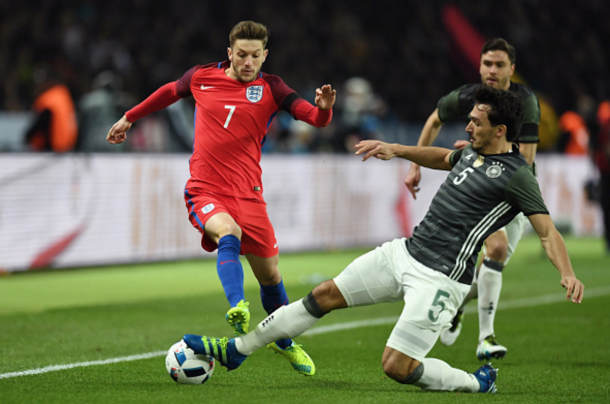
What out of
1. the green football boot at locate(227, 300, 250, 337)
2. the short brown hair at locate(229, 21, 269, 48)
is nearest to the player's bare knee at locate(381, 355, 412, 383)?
the green football boot at locate(227, 300, 250, 337)

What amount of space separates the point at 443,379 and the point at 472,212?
917 mm

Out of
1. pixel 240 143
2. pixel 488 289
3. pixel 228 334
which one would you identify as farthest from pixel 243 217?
pixel 488 289

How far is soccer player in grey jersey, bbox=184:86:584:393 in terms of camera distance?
4949 mm

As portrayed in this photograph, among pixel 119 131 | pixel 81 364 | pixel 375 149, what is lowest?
pixel 81 364

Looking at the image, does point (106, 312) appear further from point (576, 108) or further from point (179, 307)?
point (576, 108)

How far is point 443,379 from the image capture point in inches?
200

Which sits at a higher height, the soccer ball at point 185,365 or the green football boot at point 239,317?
the green football boot at point 239,317

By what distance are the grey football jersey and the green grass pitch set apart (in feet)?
2.45

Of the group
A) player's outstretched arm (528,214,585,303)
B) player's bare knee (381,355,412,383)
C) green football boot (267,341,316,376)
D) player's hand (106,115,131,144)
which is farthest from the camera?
player's hand (106,115,131,144)

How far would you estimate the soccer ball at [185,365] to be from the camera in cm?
519

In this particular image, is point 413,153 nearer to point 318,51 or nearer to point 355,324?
point 355,324

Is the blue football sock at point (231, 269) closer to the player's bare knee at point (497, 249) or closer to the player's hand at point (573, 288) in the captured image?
the player's hand at point (573, 288)

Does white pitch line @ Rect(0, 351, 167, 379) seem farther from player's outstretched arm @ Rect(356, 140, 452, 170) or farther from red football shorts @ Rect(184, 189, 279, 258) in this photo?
player's outstretched arm @ Rect(356, 140, 452, 170)

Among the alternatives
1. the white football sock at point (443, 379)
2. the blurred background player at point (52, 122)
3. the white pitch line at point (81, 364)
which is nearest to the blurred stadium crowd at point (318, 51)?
the blurred background player at point (52, 122)
